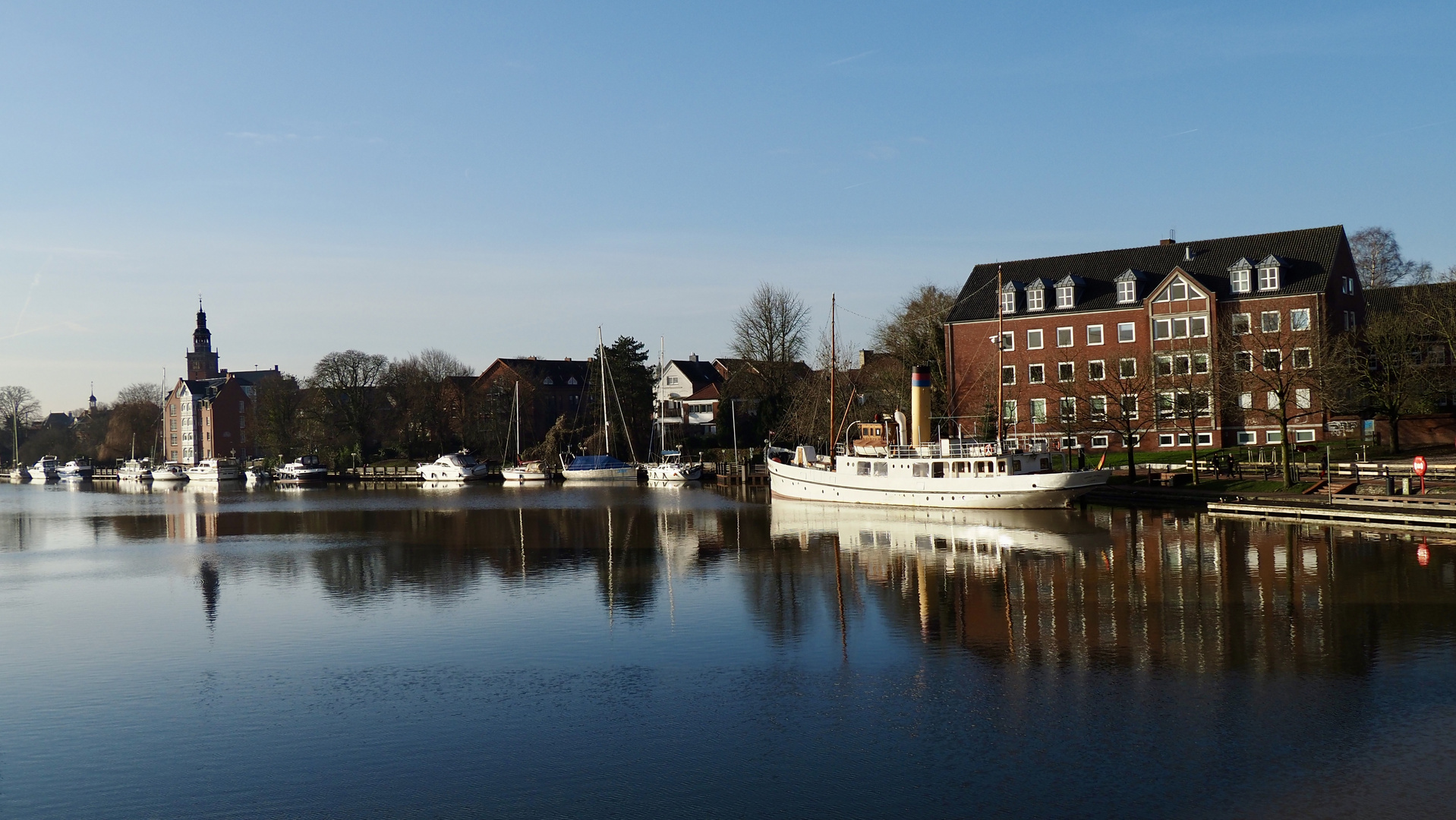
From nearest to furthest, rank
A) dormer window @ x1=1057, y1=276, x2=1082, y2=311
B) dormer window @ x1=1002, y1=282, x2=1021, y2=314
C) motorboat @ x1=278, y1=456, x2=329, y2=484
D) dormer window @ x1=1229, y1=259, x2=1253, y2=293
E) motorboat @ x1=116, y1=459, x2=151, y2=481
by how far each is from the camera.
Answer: dormer window @ x1=1229, y1=259, x2=1253, y2=293 < dormer window @ x1=1057, y1=276, x2=1082, y2=311 < dormer window @ x1=1002, y1=282, x2=1021, y2=314 < motorboat @ x1=278, y1=456, x2=329, y2=484 < motorboat @ x1=116, y1=459, x2=151, y2=481

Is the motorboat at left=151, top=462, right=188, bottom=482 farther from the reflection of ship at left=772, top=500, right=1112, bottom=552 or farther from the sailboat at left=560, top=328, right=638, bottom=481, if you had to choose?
the reflection of ship at left=772, top=500, right=1112, bottom=552

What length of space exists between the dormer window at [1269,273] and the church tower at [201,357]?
174 m

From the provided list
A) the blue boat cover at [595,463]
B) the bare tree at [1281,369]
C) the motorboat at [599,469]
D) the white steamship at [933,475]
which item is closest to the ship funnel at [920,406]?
the white steamship at [933,475]

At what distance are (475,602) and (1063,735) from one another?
18318mm

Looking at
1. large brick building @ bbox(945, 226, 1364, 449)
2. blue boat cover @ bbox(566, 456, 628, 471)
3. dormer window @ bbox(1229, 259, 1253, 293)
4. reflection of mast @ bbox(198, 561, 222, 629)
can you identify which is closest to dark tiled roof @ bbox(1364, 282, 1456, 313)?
large brick building @ bbox(945, 226, 1364, 449)

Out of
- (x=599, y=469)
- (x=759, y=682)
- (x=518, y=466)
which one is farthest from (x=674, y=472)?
(x=759, y=682)

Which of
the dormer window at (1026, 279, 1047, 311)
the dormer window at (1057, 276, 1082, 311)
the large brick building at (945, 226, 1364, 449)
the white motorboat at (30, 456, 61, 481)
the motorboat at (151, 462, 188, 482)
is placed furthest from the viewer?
the white motorboat at (30, 456, 61, 481)

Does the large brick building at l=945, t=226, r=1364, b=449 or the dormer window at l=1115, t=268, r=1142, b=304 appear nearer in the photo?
the large brick building at l=945, t=226, r=1364, b=449

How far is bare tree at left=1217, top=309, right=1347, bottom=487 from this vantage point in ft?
174

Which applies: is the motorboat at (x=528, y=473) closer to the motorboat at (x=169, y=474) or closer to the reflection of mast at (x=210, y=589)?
the motorboat at (x=169, y=474)

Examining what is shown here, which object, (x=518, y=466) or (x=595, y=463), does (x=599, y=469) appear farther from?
(x=518, y=466)

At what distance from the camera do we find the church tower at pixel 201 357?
197375 mm

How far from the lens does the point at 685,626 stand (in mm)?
27094

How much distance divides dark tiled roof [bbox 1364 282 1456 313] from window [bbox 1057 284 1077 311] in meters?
17.7
